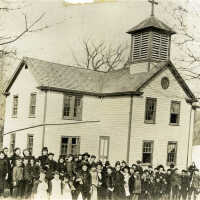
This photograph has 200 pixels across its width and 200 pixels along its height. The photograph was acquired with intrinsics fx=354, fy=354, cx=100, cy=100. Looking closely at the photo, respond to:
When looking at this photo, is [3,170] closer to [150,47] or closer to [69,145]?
[69,145]

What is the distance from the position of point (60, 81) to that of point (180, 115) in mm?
3126

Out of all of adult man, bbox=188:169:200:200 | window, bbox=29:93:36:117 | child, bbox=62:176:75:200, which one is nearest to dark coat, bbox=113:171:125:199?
child, bbox=62:176:75:200

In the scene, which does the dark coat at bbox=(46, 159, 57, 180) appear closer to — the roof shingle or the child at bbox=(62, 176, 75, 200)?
the child at bbox=(62, 176, 75, 200)

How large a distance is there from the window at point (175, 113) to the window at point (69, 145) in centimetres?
244

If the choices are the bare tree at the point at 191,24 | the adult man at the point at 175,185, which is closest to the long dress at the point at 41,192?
the adult man at the point at 175,185

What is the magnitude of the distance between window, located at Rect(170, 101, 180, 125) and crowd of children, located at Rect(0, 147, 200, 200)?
4.52 feet

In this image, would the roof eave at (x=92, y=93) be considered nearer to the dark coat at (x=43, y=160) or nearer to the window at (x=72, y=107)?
the window at (x=72, y=107)

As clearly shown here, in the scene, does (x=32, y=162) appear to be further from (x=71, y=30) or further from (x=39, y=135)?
(x=71, y=30)

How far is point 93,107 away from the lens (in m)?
7.83

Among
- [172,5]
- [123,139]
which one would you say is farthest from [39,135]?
[172,5]

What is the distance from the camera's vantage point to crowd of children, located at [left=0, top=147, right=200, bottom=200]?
5734 mm

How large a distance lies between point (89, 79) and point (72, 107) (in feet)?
2.53

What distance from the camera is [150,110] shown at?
8695 millimetres

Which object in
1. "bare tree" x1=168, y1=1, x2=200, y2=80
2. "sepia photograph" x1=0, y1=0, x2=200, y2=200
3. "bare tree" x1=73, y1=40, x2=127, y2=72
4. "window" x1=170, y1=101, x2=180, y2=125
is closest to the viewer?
"sepia photograph" x1=0, y1=0, x2=200, y2=200
